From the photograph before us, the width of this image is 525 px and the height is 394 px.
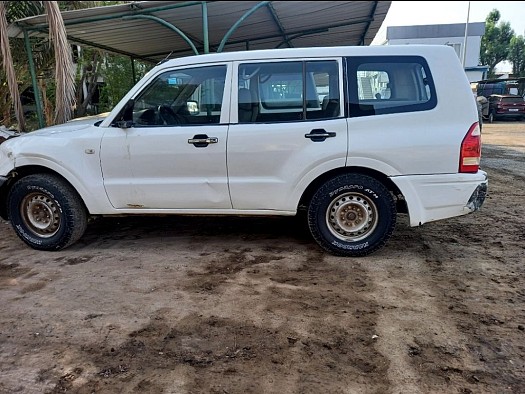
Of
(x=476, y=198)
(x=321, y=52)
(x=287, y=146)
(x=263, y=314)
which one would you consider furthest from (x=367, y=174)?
(x=263, y=314)

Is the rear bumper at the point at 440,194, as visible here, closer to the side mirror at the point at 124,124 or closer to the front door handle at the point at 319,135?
the front door handle at the point at 319,135

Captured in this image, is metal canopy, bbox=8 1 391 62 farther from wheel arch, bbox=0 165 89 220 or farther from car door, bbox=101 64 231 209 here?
wheel arch, bbox=0 165 89 220

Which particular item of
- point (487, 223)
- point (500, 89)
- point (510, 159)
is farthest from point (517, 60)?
point (487, 223)

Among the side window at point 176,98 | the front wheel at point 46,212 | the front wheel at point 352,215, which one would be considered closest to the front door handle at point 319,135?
the front wheel at point 352,215

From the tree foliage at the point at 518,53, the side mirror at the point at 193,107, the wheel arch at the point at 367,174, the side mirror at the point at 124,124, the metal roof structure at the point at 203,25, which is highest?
the tree foliage at the point at 518,53

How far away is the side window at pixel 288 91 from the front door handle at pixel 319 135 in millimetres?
155

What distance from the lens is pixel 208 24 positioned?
8070mm

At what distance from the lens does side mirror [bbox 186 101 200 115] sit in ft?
13.9

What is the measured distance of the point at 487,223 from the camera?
5.29 meters

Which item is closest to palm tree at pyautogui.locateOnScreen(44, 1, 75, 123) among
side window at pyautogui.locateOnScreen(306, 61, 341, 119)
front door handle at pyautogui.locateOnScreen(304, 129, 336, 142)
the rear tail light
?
side window at pyautogui.locateOnScreen(306, 61, 341, 119)

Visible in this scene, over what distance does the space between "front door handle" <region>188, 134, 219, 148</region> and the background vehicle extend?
23.1m

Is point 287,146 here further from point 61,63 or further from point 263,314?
point 61,63

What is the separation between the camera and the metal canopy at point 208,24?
642 cm

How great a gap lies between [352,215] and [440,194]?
0.82 metres
